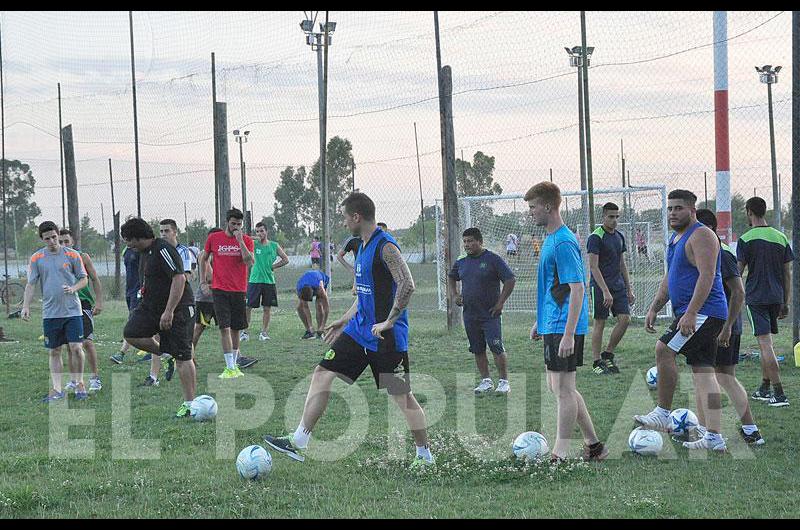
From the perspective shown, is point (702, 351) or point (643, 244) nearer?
point (702, 351)

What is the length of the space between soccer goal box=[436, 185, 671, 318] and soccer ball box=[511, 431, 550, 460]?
44.0ft

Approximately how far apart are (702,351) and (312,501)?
10.6 feet

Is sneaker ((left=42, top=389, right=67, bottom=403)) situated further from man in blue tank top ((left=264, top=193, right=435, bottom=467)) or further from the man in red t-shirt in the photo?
man in blue tank top ((left=264, top=193, right=435, bottom=467))

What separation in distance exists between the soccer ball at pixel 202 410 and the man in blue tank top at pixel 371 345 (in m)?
2.07

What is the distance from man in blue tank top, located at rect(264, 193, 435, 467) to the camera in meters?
6.41

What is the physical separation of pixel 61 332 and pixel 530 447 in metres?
6.06

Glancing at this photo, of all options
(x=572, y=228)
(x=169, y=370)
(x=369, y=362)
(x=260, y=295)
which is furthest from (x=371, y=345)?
(x=572, y=228)

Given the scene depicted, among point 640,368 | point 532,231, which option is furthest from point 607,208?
point 532,231

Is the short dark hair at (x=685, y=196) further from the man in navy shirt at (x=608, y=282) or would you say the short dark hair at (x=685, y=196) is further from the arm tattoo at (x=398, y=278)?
the man in navy shirt at (x=608, y=282)

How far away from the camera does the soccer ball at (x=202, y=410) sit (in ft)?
27.3

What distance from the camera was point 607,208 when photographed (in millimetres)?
11047

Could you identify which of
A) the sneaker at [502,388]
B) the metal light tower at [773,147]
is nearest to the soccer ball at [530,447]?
the sneaker at [502,388]

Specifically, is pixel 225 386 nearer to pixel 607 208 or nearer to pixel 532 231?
pixel 607 208

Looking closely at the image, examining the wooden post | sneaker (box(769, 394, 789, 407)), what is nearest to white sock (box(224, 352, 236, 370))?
sneaker (box(769, 394, 789, 407))
